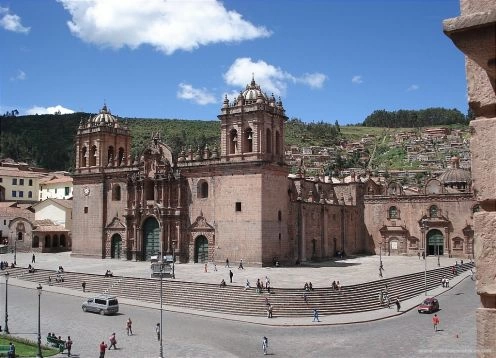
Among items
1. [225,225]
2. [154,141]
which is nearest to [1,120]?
[154,141]

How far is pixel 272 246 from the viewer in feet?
132

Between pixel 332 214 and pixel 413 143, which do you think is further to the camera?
pixel 413 143

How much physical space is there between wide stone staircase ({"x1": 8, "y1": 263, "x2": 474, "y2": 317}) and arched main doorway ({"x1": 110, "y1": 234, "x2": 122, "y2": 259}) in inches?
468

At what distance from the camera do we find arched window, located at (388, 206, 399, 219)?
58.5 meters

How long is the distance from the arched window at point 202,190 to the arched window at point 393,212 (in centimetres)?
2495

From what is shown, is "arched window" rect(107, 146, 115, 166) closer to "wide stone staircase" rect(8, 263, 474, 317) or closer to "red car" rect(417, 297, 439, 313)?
"wide stone staircase" rect(8, 263, 474, 317)

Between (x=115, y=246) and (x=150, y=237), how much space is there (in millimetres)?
4829

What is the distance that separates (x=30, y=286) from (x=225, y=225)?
15063mm

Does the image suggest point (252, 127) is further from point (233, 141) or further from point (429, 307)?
point (429, 307)

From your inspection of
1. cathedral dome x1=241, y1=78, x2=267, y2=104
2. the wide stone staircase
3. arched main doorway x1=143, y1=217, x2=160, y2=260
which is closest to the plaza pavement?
the wide stone staircase

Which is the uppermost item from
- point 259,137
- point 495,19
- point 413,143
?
point 413,143

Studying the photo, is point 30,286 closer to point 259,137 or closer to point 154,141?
point 154,141

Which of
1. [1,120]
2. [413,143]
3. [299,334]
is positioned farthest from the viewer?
[413,143]

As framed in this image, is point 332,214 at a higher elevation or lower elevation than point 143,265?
higher
